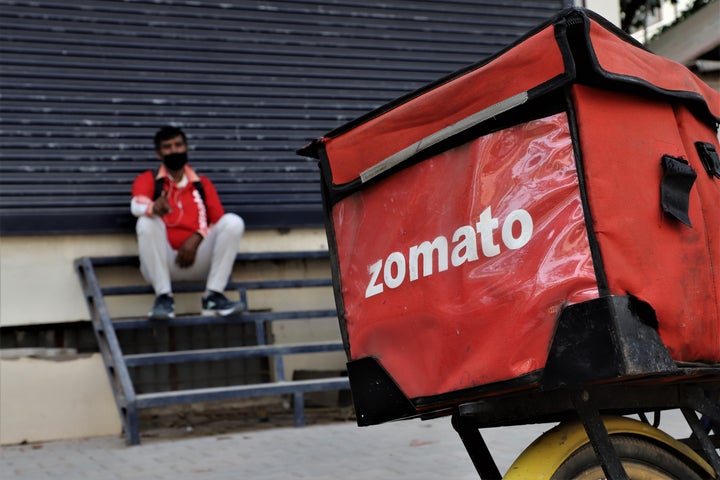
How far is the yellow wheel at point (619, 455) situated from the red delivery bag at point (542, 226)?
9.9 inches

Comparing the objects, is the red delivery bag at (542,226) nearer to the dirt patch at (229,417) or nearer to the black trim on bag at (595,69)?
the black trim on bag at (595,69)

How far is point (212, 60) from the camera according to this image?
25.1 ft

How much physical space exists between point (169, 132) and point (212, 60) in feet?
3.60

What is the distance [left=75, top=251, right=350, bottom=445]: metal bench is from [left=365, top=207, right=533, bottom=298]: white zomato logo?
3.79m

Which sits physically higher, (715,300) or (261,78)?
(261,78)

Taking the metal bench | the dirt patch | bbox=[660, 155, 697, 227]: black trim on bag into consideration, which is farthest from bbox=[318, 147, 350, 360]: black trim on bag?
the dirt patch

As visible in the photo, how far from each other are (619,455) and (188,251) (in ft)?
16.1

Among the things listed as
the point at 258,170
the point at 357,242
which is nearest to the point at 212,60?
A: the point at 258,170

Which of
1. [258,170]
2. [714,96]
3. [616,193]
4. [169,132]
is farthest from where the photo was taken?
[258,170]

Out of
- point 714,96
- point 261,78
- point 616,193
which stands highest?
point 261,78

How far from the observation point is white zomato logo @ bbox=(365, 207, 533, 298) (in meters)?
2.25

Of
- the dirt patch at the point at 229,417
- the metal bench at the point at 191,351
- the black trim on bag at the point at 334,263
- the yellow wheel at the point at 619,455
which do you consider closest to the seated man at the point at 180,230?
the metal bench at the point at 191,351

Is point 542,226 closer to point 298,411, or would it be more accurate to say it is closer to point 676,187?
point 676,187

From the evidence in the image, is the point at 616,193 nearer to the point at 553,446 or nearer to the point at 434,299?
the point at 434,299
